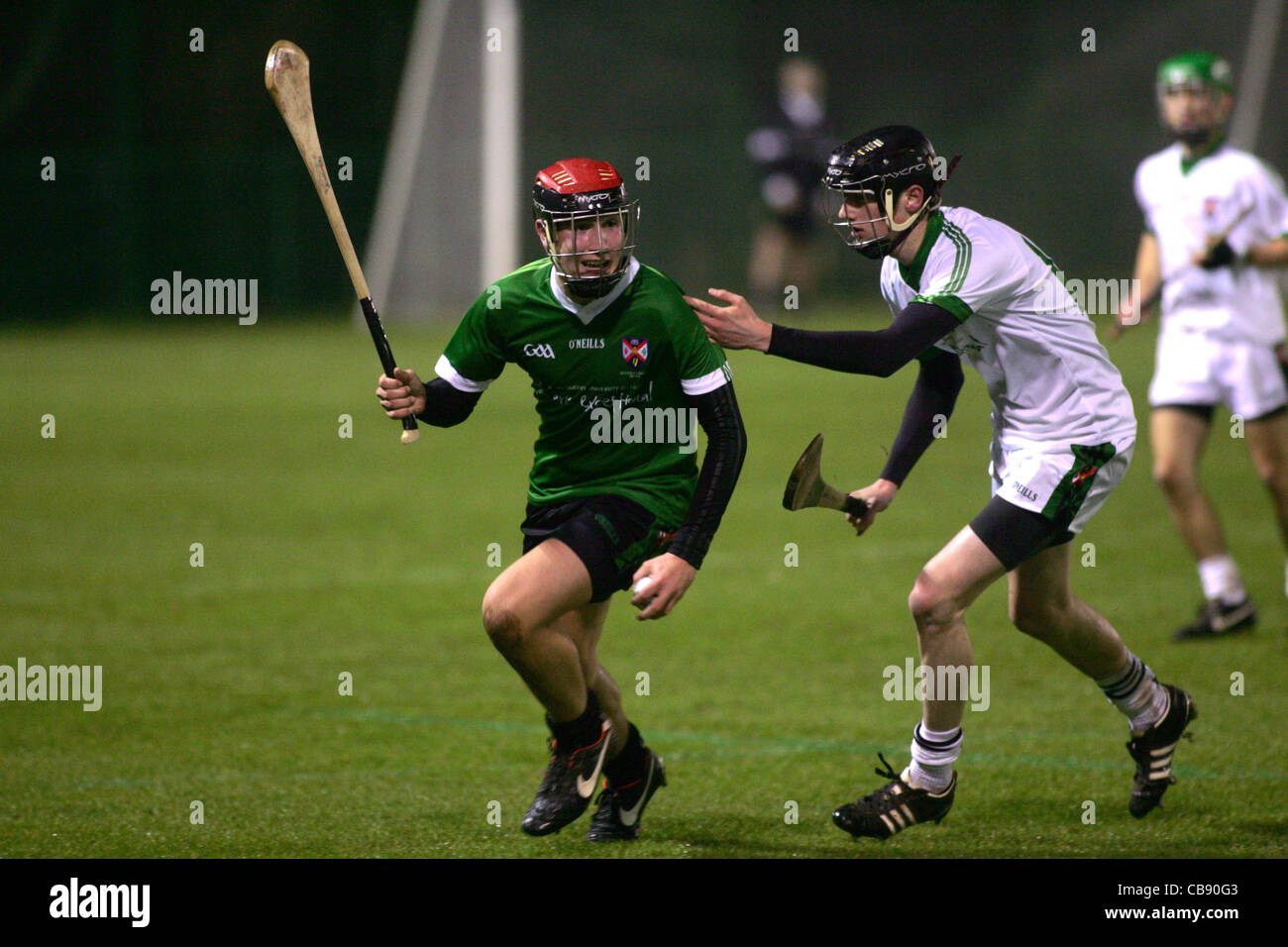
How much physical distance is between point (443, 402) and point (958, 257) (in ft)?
4.89

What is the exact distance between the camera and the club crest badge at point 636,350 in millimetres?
4738

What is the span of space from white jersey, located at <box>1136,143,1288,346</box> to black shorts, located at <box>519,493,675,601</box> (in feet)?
12.7

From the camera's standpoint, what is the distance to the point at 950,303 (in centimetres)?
451

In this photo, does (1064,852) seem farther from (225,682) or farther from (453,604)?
(453,604)

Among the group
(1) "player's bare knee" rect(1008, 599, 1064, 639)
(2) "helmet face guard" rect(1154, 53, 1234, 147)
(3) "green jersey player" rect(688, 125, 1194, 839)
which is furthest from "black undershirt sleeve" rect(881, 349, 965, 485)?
(2) "helmet face guard" rect(1154, 53, 1234, 147)

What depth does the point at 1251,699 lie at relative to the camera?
6449 mm

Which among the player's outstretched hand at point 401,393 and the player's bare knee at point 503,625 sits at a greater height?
the player's outstretched hand at point 401,393

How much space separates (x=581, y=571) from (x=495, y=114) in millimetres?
16803

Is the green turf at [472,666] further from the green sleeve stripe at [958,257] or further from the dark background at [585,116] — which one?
the dark background at [585,116]

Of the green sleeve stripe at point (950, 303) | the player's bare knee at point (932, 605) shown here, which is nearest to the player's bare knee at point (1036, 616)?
the player's bare knee at point (932, 605)

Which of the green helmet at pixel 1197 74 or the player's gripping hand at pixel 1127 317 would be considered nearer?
the player's gripping hand at pixel 1127 317
